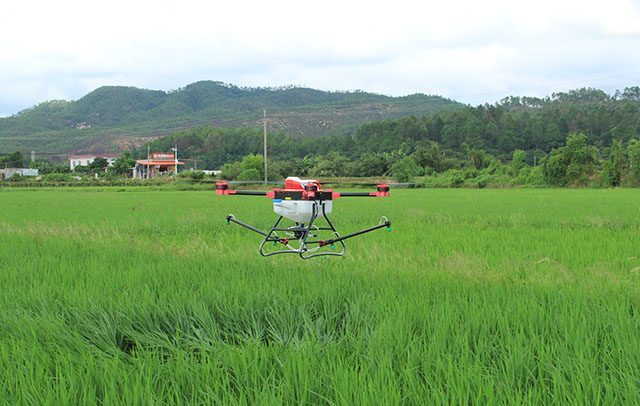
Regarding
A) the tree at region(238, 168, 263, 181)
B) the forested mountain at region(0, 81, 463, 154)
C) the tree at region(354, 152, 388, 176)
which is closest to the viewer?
the tree at region(238, 168, 263, 181)

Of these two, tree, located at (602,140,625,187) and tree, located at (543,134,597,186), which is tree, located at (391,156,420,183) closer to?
tree, located at (543,134,597,186)

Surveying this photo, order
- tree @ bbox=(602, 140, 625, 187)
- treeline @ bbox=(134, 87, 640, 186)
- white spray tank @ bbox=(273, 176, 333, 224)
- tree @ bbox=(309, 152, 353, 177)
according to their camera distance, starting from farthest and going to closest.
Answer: tree @ bbox=(602, 140, 625, 187) < treeline @ bbox=(134, 87, 640, 186) < tree @ bbox=(309, 152, 353, 177) < white spray tank @ bbox=(273, 176, 333, 224)

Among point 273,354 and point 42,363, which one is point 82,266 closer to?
point 42,363

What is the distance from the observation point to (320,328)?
107 inches

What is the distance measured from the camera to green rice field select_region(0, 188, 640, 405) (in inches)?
73.5

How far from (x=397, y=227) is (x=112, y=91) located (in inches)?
4565

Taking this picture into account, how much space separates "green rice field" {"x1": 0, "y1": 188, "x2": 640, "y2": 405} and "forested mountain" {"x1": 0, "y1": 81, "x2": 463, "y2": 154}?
64963mm

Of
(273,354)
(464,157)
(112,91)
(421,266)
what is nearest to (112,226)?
(421,266)

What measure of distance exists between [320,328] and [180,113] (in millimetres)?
100281

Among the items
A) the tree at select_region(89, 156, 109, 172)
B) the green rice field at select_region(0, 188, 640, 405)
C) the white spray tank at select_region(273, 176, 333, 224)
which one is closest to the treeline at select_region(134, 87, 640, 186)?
the green rice field at select_region(0, 188, 640, 405)

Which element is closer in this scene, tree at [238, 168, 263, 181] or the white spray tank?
the white spray tank

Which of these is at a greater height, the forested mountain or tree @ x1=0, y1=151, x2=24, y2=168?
the forested mountain

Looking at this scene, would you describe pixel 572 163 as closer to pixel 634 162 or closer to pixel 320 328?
pixel 634 162

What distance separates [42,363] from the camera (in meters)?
2.24
